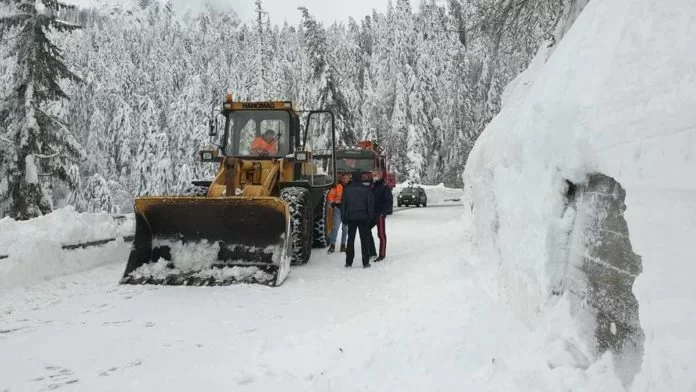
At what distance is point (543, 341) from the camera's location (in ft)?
11.2

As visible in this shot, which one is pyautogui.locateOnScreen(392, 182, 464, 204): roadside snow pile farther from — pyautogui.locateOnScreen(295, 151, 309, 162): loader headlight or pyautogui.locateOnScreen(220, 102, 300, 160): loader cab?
pyautogui.locateOnScreen(295, 151, 309, 162): loader headlight

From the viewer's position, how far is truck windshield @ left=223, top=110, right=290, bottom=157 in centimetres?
1073

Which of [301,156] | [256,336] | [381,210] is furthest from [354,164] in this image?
[256,336]

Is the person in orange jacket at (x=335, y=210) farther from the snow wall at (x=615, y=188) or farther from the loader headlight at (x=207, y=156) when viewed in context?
the snow wall at (x=615, y=188)

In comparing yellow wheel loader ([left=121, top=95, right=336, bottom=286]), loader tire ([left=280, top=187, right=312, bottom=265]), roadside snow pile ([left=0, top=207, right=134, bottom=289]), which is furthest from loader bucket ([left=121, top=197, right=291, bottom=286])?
roadside snow pile ([left=0, top=207, right=134, bottom=289])

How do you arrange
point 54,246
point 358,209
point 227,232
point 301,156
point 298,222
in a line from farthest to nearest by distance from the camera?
1. point 301,156
2. point 358,209
3. point 298,222
4. point 54,246
5. point 227,232

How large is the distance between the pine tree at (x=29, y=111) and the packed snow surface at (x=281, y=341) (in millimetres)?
10092

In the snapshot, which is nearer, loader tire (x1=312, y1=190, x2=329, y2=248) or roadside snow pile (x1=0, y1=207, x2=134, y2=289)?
roadside snow pile (x1=0, y1=207, x2=134, y2=289)

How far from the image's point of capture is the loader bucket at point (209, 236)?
819 cm

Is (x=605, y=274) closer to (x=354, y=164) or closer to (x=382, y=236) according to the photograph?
(x=382, y=236)

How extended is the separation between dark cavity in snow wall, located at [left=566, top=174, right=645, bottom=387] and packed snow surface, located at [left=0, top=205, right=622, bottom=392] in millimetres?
154

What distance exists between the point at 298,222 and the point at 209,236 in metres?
1.47

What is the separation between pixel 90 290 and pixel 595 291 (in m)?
6.50

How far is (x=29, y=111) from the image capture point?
53.2 feet
